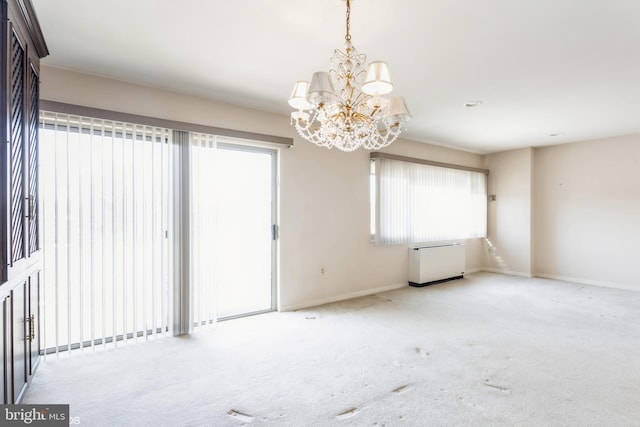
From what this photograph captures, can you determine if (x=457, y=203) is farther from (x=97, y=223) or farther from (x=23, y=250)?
(x=23, y=250)

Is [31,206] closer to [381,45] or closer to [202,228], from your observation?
[202,228]

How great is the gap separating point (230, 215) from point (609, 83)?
13.8 ft

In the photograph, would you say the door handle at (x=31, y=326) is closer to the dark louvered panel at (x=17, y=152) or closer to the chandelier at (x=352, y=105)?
the dark louvered panel at (x=17, y=152)

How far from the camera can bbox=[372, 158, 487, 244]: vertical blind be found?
545 centimetres

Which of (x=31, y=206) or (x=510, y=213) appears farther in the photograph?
(x=510, y=213)

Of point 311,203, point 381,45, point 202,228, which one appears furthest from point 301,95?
point 311,203

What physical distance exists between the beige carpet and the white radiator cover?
1.53m

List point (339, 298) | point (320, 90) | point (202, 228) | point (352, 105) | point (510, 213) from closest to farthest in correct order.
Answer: point (320, 90), point (352, 105), point (202, 228), point (339, 298), point (510, 213)

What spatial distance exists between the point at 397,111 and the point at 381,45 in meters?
0.69

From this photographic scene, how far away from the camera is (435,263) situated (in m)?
5.99

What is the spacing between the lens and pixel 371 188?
539 centimetres

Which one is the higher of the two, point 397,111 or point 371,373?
point 397,111

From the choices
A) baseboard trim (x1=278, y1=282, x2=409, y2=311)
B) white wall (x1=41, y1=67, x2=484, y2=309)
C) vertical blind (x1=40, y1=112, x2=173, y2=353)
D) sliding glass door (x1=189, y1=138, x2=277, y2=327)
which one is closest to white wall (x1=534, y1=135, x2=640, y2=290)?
white wall (x1=41, y1=67, x2=484, y2=309)

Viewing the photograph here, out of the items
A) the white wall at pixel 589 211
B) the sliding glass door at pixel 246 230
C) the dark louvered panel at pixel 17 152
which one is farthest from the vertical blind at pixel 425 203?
the dark louvered panel at pixel 17 152
